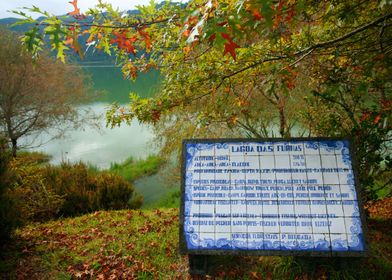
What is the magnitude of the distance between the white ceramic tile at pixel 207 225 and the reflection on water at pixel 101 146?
1435cm

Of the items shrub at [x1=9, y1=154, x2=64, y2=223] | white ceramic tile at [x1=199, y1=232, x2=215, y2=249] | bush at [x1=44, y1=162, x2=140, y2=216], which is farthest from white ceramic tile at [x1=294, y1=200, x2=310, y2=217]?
bush at [x1=44, y1=162, x2=140, y2=216]

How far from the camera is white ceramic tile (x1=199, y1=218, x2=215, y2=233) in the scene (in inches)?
134

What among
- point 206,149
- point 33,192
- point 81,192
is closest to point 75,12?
point 206,149

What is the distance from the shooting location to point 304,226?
3318 mm

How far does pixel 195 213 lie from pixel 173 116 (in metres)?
9.00

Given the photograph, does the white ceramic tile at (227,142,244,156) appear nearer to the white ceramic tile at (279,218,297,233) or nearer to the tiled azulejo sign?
the tiled azulejo sign

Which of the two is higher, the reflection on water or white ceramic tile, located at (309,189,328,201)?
the reflection on water

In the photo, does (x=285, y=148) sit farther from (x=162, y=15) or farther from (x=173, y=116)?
(x=173, y=116)

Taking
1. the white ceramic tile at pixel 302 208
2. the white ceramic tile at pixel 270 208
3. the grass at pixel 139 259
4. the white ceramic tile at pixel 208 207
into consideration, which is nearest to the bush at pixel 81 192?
the grass at pixel 139 259

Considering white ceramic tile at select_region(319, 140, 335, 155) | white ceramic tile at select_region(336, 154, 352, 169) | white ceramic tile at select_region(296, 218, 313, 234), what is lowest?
white ceramic tile at select_region(296, 218, 313, 234)

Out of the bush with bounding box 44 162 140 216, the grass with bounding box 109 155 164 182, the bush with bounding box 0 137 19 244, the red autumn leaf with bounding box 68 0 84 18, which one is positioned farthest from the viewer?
the grass with bounding box 109 155 164 182

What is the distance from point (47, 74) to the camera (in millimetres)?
16641

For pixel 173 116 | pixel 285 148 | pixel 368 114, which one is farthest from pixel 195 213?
pixel 173 116

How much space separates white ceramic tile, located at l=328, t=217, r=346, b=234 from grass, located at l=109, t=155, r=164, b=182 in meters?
11.9
